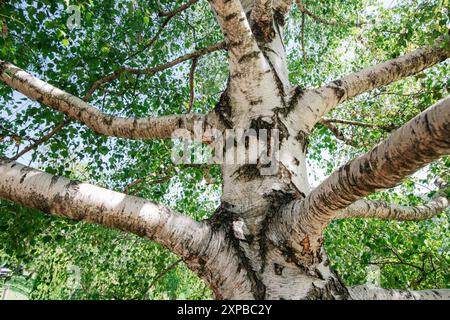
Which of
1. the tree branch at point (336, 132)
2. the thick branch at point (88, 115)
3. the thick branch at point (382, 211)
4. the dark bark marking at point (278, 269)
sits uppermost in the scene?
the tree branch at point (336, 132)

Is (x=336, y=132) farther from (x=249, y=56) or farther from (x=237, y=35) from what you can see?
(x=237, y=35)

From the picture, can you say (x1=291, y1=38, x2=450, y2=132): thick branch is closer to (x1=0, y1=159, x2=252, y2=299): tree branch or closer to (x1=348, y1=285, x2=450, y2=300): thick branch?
(x1=348, y1=285, x2=450, y2=300): thick branch

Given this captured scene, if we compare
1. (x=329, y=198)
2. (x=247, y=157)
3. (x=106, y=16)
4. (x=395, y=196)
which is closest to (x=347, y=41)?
(x=395, y=196)

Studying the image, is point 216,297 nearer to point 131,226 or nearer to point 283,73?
point 131,226

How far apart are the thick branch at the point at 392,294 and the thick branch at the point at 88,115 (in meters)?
1.51

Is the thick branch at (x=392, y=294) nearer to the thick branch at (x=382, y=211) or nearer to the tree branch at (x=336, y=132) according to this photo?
the thick branch at (x=382, y=211)

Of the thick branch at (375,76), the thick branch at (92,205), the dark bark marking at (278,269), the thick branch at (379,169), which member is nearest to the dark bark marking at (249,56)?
the thick branch at (375,76)

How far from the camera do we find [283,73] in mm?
2633

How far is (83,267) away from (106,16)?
4241mm

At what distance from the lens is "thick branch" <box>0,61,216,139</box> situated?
236 centimetres

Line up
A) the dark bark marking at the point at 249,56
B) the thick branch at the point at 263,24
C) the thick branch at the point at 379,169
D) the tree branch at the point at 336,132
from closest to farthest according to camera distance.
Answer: the thick branch at the point at 379,169, the dark bark marking at the point at 249,56, the thick branch at the point at 263,24, the tree branch at the point at 336,132

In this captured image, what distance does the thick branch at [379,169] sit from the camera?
0.97 m
